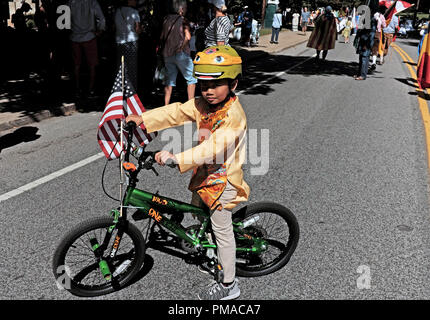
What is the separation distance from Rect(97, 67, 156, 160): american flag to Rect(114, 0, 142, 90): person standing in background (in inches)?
223

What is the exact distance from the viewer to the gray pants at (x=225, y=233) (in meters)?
2.80

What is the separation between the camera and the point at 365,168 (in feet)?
18.4

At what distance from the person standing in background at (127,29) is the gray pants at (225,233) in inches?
241

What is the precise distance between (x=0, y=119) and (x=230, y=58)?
5.87m

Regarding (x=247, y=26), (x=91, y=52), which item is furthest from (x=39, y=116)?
(x=247, y=26)

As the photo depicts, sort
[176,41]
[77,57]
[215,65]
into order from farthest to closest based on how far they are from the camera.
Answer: [77,57] < [176,41] < [215,65]

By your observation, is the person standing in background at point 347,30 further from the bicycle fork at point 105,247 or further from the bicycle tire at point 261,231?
the bicycle fork at point 105,247

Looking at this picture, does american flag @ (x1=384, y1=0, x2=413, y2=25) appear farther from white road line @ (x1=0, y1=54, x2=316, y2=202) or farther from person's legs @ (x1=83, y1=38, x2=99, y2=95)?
white road line @ (x1=0, y1=54, x2=316, y2=202)

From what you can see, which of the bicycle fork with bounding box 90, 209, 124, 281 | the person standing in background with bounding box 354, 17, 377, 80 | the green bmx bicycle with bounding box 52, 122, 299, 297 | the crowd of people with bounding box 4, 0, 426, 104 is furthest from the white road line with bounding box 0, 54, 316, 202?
the person standing in background with bounding box 354, 17, 377, 80

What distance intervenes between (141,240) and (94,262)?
1.82ft

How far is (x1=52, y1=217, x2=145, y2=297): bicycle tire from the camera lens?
268 centimetres

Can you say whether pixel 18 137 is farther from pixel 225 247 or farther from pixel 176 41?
pixel 225 247

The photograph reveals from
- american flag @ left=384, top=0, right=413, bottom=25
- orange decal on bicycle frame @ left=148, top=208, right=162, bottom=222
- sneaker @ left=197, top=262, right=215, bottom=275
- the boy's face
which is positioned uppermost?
american flag @ left=384, top=0, right=413, bottom=25

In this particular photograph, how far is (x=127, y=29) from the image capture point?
326 inches
